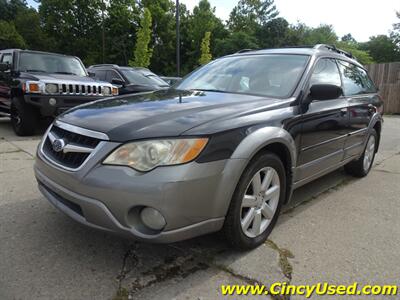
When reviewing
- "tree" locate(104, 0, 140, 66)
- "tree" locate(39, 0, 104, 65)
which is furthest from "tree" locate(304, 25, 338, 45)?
"tree" locate(39, 0, 104, 65)

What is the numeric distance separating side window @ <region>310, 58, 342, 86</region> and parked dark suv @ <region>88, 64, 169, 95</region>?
5.64 metres

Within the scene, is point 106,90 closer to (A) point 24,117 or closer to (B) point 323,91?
(A) point 24,117

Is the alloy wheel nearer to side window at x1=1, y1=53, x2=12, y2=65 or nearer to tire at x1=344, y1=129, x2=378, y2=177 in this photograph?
tire at x1=344, y1=129, x2=378, y2=177

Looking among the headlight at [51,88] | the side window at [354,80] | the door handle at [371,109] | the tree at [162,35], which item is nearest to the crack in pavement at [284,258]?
the side window at [354,80]

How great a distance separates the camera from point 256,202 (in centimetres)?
259

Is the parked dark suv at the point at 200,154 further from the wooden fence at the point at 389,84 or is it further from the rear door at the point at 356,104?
the wooden fence at the point at 389,84

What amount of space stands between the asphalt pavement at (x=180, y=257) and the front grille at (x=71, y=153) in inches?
22.6

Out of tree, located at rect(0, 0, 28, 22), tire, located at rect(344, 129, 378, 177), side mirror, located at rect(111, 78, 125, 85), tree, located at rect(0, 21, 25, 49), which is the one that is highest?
tree, located at rect(0, 0, 28, 22)

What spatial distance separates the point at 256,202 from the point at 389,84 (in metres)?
17.1

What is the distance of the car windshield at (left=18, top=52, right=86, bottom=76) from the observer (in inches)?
285

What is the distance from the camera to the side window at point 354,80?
13.3 feet

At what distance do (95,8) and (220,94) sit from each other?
40.3 metres

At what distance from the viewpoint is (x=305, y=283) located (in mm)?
2258

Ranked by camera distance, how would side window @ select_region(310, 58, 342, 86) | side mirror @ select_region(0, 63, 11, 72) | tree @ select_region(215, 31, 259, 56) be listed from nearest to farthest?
side window @ select_region(310, 58, 342, 86), side mirror @ select_region(0, 63, 11, 72), tree @ select_region(215, 31, 259, 56)
